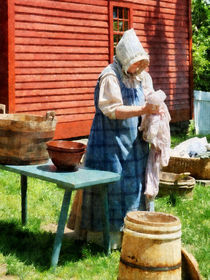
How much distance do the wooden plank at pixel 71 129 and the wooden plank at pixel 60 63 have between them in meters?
1.23

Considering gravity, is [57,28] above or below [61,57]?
above

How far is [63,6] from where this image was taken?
10.5 metres

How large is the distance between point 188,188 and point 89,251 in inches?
95.9

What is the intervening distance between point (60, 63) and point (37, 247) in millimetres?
6299

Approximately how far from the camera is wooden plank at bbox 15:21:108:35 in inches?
379

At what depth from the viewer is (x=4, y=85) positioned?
946 cm

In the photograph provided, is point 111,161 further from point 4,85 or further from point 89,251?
point 4,85

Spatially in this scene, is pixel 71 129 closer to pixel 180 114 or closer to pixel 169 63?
pixel 169 63

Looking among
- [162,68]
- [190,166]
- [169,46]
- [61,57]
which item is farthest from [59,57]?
[169,46]

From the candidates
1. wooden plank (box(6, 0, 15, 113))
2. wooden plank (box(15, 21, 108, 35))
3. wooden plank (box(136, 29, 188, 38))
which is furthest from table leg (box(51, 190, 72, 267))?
wooden plank (box(136, 29, 188, 38))

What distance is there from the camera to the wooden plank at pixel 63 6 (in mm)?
9703

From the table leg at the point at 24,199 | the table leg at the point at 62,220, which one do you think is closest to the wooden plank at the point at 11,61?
the table leg at the point at 24,199

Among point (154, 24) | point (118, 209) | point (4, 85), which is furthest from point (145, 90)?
point (154, 24)

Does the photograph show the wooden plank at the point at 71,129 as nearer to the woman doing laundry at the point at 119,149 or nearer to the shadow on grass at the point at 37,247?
the shadow on grass at the point at 37,247
